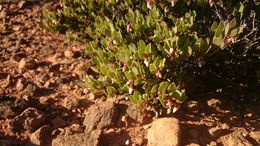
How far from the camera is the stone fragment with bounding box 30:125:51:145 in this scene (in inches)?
162

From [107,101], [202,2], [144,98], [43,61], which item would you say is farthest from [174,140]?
[43,61]

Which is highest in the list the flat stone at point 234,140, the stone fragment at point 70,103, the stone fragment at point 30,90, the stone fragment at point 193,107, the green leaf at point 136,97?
the stone fragment at point 30,90

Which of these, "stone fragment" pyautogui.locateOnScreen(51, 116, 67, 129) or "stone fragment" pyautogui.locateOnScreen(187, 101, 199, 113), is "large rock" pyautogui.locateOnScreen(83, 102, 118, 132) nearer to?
"stone fragment" pyautogui.locateOnScreen(51, 116, 67, 129)

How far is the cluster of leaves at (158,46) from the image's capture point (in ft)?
12.8

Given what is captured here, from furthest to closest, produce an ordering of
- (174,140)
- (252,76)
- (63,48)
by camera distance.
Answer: (63,48) < (252,76) < (174,140)

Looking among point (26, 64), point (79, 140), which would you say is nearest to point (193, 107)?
point (79, 140)

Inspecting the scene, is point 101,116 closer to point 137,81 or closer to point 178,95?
point 137,81

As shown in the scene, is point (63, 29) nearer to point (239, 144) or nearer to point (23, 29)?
point (23, 29)

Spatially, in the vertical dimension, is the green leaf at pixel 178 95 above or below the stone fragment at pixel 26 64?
below

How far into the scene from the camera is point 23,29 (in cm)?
618

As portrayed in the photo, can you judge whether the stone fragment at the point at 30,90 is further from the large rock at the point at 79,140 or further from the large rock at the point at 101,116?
the large rock at the point at 79,140

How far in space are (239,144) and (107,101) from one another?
144 cm

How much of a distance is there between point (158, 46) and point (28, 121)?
1480mm

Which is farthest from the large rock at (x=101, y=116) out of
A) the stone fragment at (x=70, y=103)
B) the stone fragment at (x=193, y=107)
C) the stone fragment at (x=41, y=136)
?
the stone fragment at (x=193, y=107)
